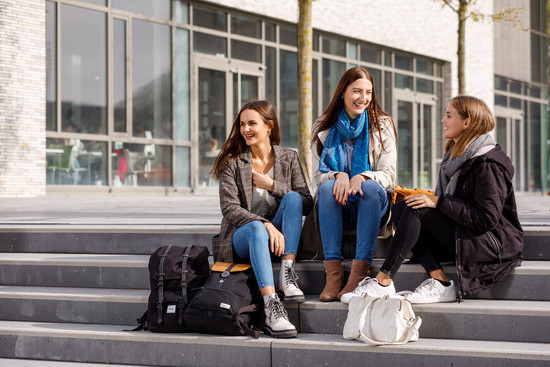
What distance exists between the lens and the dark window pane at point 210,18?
15.4 metres

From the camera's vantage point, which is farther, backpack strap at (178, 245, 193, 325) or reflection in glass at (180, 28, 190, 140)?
reflection in glass at (180, 28, 190, 140)

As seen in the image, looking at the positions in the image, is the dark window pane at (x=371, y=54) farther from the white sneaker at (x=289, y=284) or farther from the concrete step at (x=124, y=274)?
the white sneaker at (x=289, y=284)

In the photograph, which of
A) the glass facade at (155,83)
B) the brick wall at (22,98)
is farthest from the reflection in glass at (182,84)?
the brick wall at (22,98)

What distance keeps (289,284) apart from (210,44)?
11.9 meters

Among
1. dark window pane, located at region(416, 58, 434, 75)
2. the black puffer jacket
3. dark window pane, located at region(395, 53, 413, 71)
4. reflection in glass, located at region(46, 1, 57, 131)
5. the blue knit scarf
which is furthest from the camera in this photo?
dark window pane, located at region(416, 58, 434, 75)

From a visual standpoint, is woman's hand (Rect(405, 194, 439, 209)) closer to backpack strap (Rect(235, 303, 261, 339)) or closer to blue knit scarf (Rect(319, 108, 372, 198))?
blue knit scarf (Rect(319, 108, 372, 198))

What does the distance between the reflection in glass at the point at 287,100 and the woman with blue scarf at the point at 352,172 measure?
1216cm

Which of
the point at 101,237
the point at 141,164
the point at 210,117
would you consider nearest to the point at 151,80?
the point at 210,117

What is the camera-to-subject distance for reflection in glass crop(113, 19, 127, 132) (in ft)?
46.3

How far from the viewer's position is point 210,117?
1568 centimetres

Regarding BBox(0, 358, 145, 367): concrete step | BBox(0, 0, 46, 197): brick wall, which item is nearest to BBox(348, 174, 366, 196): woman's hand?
BBox(0, 358, 145, 367): concrete step

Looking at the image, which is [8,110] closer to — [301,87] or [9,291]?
[301,87]

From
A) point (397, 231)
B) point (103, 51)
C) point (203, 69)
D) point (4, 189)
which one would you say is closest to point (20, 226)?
point (397, 231)

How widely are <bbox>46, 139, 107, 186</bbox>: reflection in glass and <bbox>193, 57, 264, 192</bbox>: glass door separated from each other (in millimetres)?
2319
